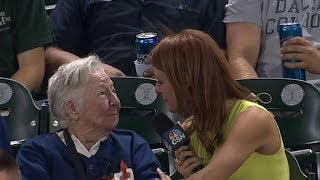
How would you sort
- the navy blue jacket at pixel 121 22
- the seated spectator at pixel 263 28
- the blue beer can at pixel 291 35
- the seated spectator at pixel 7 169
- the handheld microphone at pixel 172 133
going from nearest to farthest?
the seated spectator at pixel 7 169 < the handheld microphone at pixel 172 133 < the blue beer can at pixel 291 35 < the seated spectator at pixel 263 28 < the navy blue jacket at pixel 121 22

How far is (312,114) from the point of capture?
2744mm

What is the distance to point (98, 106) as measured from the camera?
2.42 metres

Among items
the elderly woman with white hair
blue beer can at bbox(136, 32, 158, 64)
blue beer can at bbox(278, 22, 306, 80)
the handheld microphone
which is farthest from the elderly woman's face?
blue beer can at bbox(278, 22, 306, 80)

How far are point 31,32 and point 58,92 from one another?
1106 millimetres

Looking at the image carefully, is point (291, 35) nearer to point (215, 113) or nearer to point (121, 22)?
point (215, 113)

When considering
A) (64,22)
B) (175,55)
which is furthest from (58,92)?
(64,22)

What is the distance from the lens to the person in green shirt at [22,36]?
3.45 metres

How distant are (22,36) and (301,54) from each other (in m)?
1.31

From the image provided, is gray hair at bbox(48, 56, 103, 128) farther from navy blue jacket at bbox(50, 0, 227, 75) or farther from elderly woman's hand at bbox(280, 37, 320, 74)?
navy blue jacket at bbox(50, 0, 227, 75)

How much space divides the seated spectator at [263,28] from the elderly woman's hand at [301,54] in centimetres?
29

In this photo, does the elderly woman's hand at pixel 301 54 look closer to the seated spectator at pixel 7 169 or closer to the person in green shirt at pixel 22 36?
the person in green shirt at pixel 22 36

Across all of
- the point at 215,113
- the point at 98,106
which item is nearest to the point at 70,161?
the point at 98,106

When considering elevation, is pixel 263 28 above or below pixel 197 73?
below

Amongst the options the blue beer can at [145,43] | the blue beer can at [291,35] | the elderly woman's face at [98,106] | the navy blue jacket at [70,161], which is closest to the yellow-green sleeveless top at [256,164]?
the navy blue jacket at [70,161]
